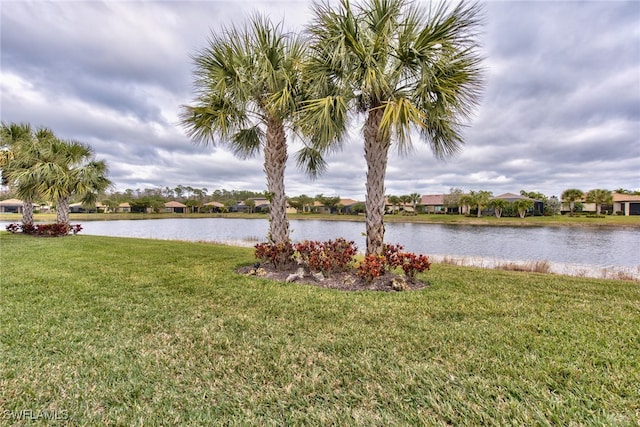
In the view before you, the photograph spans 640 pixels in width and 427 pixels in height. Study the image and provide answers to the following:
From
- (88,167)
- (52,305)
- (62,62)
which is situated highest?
(62,62)

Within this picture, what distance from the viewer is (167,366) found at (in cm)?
258

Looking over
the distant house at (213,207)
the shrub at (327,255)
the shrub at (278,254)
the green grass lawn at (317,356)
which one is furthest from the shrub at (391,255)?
the distant house at (213,207)

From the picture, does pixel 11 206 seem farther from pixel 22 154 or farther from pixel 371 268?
pixel 371 268

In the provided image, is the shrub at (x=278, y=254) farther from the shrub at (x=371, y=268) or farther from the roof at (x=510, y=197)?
the roof at (x=510, y=197)

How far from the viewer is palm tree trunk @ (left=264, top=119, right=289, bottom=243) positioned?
676 centimetres

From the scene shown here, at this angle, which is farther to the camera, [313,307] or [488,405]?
[313,307]

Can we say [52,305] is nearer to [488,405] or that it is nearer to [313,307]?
[313,307]

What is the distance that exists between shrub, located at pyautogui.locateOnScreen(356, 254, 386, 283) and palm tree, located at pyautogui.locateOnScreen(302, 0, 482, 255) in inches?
24.0

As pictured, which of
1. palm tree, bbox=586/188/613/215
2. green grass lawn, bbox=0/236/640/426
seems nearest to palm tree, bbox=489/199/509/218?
palm tree, bbox=586/188/613/215

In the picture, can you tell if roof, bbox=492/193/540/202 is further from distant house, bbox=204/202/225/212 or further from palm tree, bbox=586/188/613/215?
distant house, bbox=204/202/225/212

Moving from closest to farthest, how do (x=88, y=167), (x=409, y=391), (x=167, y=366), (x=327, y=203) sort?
(x=409, y=391) → (x=167, y=366) → (x=88, y=167) → (x=327, y=203)

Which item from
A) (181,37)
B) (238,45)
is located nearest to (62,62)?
(181,37)

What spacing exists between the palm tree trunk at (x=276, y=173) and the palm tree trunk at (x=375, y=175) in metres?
2.03

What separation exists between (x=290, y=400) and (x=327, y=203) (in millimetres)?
61693
